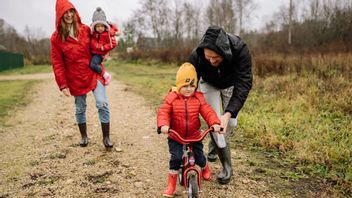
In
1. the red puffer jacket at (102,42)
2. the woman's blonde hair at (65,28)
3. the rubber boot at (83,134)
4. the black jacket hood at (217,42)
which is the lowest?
the rubber boot at (83,134)

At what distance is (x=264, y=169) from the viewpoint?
172 inches

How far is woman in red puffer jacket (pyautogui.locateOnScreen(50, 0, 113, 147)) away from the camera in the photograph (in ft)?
15.0

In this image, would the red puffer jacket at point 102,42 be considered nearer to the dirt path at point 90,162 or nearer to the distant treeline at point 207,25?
the dirt path at point 90,162

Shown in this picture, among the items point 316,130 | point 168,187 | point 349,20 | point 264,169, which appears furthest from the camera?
point 349,20

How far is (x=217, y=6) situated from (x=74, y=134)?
35.6 m

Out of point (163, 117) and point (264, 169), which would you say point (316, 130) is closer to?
point (264, 169)

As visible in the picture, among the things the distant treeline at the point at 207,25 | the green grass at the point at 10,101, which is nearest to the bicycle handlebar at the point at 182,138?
the green grass at the point at 10,101

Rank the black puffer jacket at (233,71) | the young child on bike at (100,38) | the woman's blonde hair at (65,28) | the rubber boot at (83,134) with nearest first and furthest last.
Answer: the black puffer jacket at (233,71)
the woman's blonde hair at (65,28)
the young child on bike at (100,38)
the rubber boot at (83,134)

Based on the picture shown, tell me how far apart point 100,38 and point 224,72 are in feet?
6.83

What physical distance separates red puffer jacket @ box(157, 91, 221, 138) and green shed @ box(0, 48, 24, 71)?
83.9ft

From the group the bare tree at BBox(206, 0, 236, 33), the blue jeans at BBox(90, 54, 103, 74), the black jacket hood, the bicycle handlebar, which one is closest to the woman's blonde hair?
the blue jeans at BBox(90, 54, 103, 74)

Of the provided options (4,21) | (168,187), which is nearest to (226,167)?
(168,187)

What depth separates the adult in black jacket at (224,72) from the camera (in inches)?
127

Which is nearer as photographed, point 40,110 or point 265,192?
point 265,192
